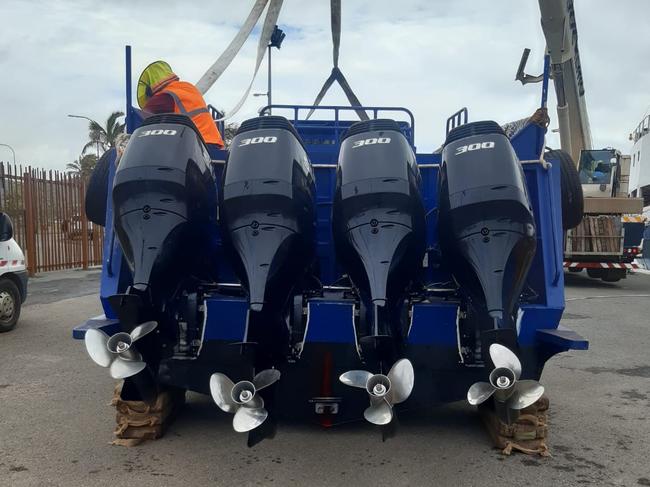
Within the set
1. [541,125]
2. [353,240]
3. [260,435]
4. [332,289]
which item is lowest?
[260,435]

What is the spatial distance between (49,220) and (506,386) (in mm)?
15209

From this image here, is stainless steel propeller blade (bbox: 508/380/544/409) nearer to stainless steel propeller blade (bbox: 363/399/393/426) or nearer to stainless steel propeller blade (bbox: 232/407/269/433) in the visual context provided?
stainless steel propeller blade (bbox: 363/399/393/426)

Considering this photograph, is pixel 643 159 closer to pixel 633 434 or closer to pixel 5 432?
pixel 633 434

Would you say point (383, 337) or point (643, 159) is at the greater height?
point (643, 159)

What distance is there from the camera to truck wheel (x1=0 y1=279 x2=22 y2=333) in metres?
8.00

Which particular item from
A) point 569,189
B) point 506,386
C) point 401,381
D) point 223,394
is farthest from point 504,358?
point 569,189

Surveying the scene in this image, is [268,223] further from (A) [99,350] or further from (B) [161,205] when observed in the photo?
(A) [99,350]

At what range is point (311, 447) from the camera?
12.8ft

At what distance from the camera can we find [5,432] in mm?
4184

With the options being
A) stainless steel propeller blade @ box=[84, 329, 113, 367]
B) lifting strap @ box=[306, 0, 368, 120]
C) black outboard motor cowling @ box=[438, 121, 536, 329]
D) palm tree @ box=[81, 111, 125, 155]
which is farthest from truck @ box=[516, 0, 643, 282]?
palm tree @ box=[81, 111, 125, 155]

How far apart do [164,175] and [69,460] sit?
6.04ft

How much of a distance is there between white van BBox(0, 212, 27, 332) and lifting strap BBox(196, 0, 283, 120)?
3549mm

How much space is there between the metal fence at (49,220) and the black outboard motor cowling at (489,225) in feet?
40.8

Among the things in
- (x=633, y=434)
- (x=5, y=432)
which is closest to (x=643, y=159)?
(x=633, y=434)
